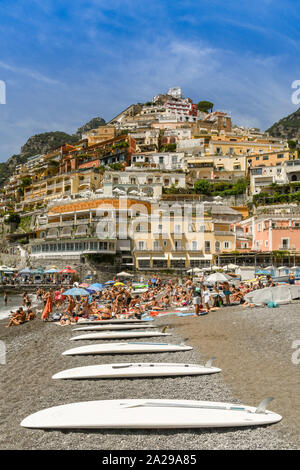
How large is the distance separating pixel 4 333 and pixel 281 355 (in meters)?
11.5

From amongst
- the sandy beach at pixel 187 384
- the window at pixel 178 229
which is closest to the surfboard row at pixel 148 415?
the sandy beach at pixel 187 384

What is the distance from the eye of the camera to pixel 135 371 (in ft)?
27.3

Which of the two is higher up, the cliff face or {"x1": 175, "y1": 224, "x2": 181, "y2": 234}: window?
the cliff face

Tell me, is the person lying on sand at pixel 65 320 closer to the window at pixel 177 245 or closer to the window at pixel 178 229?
the window at pixel 177 245

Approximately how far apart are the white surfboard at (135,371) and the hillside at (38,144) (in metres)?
125

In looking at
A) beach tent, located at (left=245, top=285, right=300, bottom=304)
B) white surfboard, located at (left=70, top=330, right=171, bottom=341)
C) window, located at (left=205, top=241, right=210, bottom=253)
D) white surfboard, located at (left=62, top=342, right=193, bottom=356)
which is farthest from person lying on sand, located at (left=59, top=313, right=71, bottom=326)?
window, located at (left=205, top=241, right=210, bottom=253)

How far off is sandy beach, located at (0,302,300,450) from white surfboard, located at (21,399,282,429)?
110 millimetres

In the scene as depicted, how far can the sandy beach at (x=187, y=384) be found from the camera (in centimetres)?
546

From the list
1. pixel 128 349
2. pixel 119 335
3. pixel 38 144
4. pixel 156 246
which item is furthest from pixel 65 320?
pixel 38 144

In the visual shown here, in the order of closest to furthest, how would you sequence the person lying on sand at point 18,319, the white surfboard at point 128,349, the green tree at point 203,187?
the white surfboard at point 128,349 < the person lying on sand at point 18,319 < the green tree at point 203,187

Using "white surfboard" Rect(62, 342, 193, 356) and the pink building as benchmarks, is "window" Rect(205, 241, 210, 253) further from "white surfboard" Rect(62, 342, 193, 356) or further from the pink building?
"white surfboard" Rect(62, 342, 193, 356)

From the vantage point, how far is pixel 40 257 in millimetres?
49500

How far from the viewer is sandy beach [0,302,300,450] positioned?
17.9 feet

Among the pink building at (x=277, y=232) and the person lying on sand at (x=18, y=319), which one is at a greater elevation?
the pink building at (x=277, y=232)
